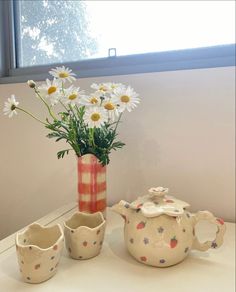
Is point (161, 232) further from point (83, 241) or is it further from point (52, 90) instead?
point (52, 90)

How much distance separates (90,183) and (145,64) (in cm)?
45

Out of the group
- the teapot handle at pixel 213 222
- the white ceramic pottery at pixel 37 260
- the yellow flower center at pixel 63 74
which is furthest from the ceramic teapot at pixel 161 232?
the yellow flower center at pixel 63 74

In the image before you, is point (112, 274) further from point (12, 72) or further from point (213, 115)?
point (12, 72)

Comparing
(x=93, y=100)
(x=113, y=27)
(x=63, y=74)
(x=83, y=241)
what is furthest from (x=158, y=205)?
(x=113, y=27)

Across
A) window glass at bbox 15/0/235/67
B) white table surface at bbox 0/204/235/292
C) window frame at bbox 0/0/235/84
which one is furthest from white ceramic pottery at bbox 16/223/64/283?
window glass at bbox 15/0/235/67

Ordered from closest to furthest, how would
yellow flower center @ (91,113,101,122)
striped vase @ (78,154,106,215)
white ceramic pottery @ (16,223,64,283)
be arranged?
1. white ceramic pottery @ (16,223,64,283)
2. yellow flower center @ (91,113,101,122)
3. striped vase @ (78,154,106,215)

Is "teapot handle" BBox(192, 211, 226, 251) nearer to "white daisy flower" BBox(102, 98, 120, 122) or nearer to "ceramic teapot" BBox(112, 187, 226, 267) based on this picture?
"ceramic teapot" BBox(112, 187, 226, 267)

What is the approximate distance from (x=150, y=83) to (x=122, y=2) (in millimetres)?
335

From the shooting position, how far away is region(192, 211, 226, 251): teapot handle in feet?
1.80

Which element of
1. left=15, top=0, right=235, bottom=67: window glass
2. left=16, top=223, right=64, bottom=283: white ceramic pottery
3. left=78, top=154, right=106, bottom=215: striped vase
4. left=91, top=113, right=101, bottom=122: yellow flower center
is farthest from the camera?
left=15, top=0, right=235, bottom=67: window glass

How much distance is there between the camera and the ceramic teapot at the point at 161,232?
513 mm

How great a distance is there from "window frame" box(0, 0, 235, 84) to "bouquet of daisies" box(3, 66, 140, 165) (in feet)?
0.74

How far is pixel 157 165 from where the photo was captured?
33.4 inches

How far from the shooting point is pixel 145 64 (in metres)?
0.87
